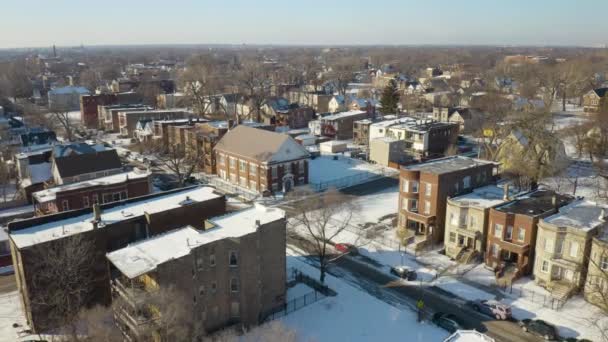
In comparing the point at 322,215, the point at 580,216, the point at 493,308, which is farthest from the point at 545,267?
the point at 322,215

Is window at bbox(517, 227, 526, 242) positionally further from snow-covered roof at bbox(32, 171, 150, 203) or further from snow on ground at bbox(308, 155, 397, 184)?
snow-covered roof at bbox(32, 171, 150, 203)

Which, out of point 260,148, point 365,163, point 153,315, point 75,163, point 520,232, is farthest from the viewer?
point 365,163

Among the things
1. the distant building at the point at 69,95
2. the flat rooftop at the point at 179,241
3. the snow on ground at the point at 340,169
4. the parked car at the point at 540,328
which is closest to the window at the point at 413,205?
the parked car at the point at 540,328

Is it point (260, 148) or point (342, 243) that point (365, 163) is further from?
point (342, 243)

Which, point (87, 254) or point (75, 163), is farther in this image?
point (75, 163)

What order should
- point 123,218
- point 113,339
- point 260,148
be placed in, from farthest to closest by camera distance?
point 260,148 < point 123,218 < point 113,339

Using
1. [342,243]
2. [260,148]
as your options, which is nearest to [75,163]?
[260,148]
